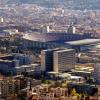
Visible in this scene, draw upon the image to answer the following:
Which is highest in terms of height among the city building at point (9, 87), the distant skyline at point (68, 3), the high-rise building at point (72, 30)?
the distant skyline at point (68, 3)

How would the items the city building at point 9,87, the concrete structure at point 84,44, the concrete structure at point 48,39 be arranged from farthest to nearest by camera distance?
the concrete structure at point 48,39 < the concrete structure at point 84,44 < the city building at point 9,87

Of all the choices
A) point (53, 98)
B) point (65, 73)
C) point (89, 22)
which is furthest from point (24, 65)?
point (89, 22)

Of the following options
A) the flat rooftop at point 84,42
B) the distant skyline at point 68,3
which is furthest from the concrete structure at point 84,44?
the distant skyline at point 68,3

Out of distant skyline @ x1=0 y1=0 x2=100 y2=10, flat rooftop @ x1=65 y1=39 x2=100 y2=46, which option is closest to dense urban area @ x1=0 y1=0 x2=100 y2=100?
flat rooftop @ x1=65 y1=39 x2=100 y2=46

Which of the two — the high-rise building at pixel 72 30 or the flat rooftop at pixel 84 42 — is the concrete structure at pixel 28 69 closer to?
the flat rooftop at pixel 84 42

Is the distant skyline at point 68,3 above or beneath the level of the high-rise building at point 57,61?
above

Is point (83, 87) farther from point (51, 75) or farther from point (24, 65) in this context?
point (24, 65)

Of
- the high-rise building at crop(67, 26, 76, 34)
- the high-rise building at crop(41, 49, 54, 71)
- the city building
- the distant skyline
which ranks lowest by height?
the city building

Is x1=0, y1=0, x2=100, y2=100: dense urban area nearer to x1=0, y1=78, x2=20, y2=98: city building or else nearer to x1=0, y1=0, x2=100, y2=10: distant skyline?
x1=0, y1=78, x2=20, y2=98: city building

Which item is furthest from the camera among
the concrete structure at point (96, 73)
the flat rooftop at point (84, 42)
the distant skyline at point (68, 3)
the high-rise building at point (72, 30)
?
the distant skyline at point (68, 3)

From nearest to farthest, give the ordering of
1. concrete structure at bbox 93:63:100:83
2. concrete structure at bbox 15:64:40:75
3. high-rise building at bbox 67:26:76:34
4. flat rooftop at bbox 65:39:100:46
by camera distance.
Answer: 1. concrete structure at bbox 93:63:100:83
2. concrete structure at bbox 15:64:40:75
3. flat rooftop at bbox 65:39:100:46
4. high-rise building at bbox 67:26:76:34
